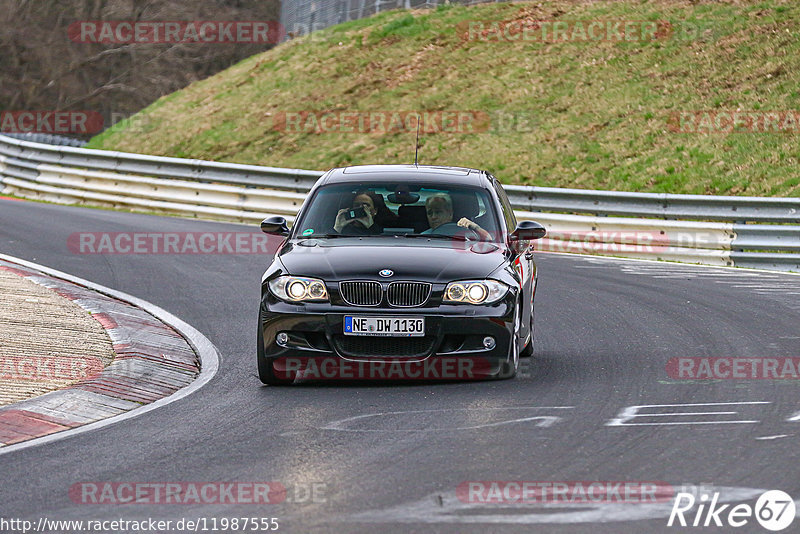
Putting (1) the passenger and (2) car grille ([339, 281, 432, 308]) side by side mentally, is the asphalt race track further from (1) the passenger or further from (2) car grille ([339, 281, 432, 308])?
(1) the passenger

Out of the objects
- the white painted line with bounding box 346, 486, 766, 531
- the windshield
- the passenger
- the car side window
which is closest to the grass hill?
the car side window

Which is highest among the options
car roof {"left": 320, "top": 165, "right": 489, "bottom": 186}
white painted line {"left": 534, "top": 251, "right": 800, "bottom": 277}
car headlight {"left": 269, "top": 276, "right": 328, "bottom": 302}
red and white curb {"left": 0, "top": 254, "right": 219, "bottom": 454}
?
car roof {"left": 320, "top": 165, "right": 489, "bottom": 186}

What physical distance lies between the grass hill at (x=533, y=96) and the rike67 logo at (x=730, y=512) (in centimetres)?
1704

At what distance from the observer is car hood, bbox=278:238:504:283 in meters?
8.92

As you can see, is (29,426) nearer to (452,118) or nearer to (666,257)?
(666,257)

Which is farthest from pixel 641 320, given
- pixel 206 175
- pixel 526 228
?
pixel 206 175

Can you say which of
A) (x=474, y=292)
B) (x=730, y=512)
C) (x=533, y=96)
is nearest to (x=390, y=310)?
(x=474, y=292)

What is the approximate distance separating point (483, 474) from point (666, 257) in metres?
13.0

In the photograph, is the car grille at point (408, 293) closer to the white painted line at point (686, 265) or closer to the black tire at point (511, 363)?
the black tire at point (511, 363)

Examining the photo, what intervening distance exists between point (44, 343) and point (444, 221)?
3.29m

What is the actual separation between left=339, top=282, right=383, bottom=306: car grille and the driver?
1158mm

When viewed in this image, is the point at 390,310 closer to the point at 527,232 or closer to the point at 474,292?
the point at 474,292

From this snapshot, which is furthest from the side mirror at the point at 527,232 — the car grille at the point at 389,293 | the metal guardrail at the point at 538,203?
the metal guardrail at the point at 538,203

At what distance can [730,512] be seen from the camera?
568 cm
